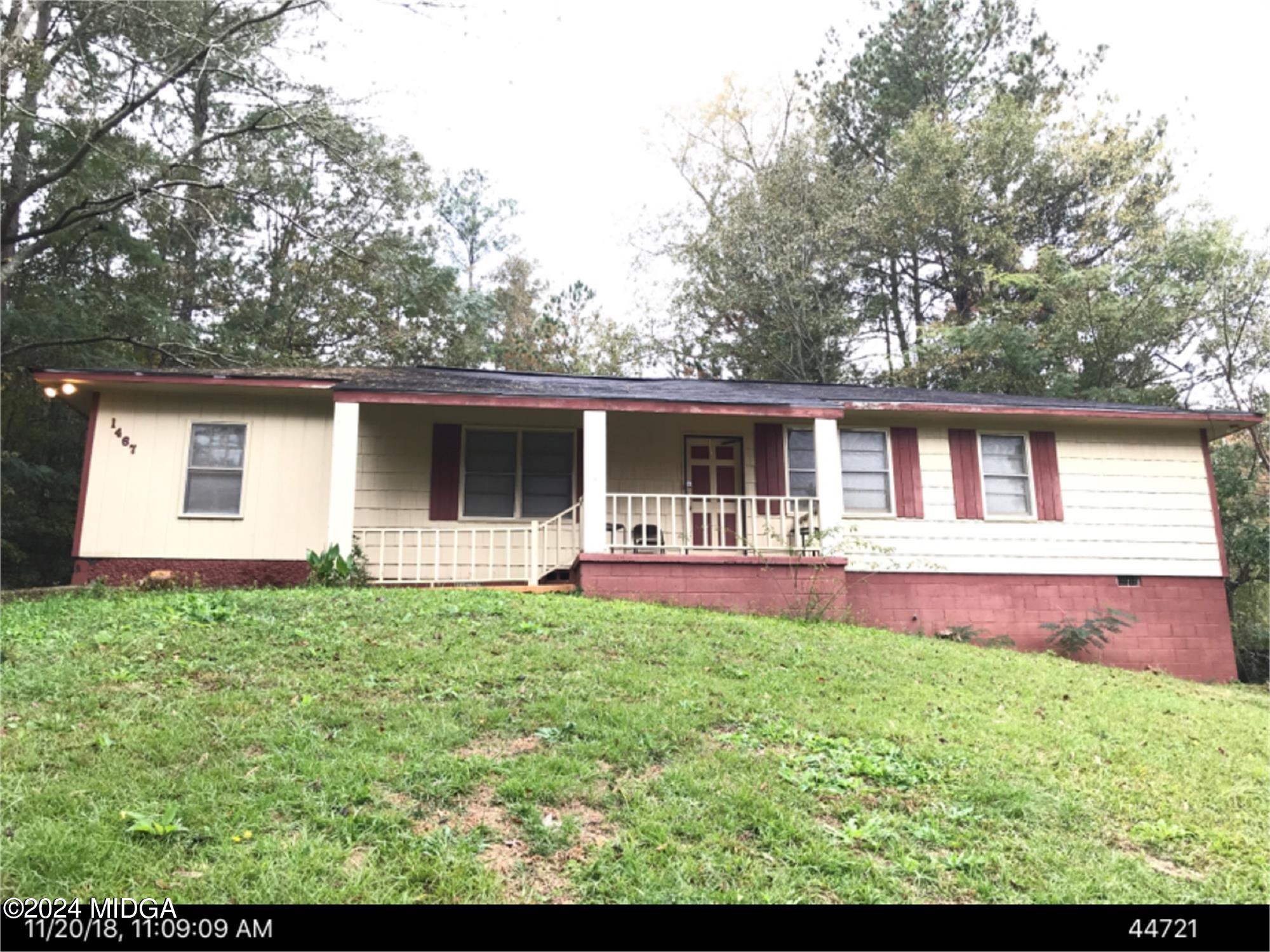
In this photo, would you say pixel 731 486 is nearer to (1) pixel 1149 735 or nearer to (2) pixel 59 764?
(1) pixel 1149 735

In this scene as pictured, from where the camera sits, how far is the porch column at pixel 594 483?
34.6 feet

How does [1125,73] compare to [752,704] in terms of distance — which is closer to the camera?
[752,704]

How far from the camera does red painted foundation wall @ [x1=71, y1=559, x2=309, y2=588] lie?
1088 centimetres

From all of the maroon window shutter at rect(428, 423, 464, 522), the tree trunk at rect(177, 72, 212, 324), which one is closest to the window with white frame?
the maroon window shutter at rect(428, 423, 464, 522)

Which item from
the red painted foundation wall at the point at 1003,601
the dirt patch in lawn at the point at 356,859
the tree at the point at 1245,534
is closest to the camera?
the dirt patch in lawn at the point at 356,859

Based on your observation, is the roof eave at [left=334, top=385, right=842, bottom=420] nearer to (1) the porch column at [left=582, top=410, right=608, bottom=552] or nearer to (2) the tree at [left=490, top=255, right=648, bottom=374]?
(1) the porch column at [left=582, top=410, right=608, bottom=552]

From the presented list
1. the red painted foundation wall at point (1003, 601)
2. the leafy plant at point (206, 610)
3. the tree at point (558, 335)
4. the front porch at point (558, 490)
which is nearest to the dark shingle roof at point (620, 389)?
the front porch at point (558, 490)

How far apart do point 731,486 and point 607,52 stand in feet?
27.9

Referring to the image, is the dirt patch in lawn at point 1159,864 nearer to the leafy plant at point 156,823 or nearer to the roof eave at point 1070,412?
the leafy plant at point 156,823

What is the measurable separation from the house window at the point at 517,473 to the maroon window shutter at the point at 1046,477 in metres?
6.42

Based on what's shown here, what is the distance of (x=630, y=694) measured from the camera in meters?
6.00

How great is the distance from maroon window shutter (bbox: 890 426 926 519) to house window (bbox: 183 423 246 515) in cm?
858

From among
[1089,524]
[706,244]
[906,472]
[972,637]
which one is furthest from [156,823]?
[706,244]

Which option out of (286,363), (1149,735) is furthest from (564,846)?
(286,363)
